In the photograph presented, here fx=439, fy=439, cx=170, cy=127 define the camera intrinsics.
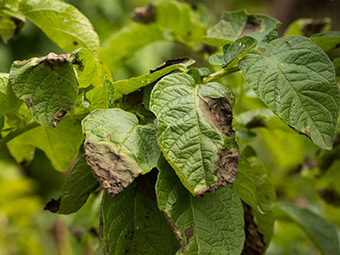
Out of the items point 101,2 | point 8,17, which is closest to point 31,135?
point 8,17

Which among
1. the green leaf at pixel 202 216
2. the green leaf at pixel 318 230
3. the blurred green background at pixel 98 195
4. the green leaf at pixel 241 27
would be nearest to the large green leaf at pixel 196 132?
the green leaf at pixel 202 216

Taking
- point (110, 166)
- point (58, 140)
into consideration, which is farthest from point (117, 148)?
point (58, 140)

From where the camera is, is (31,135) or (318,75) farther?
(31,135)

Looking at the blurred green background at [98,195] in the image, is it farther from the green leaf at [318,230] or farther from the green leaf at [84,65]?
the green leaf at [84,65]

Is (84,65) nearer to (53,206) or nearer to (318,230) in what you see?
(53,206)

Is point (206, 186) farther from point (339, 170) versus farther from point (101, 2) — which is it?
point (101, 2)

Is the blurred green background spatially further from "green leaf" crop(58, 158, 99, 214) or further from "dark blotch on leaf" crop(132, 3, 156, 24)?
"green leaf" crop(58, 158, 99, 214)
